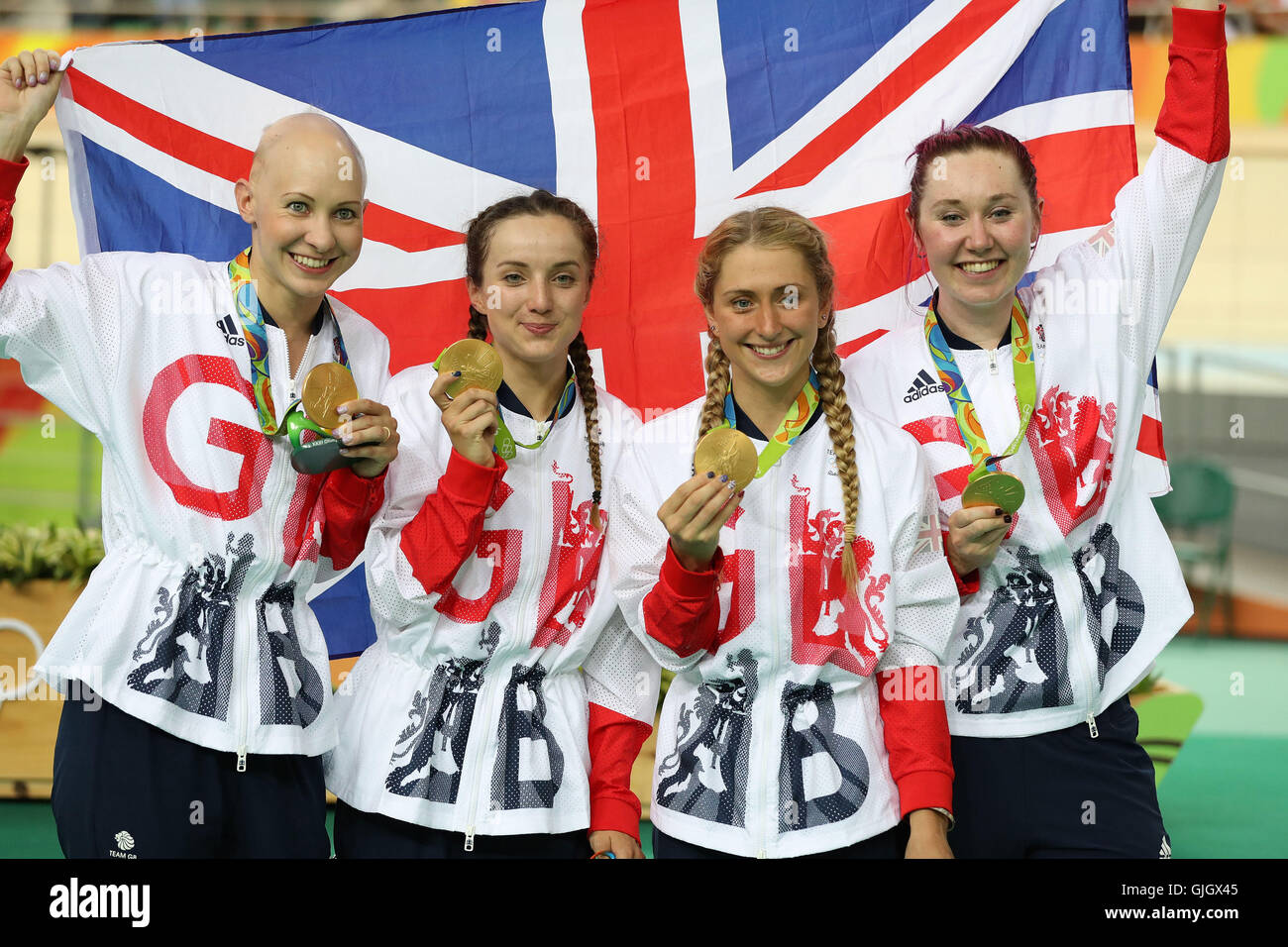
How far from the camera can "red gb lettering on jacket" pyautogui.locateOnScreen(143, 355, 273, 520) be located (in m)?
2.72

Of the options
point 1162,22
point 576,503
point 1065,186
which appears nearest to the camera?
point 576,503

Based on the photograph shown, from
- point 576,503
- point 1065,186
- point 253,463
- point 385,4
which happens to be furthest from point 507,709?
point 385,4

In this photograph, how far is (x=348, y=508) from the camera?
9.25 feet

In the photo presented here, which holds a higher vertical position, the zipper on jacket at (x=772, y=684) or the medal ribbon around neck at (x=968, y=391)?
the medal ribbon around neck at (x=968, y=391)

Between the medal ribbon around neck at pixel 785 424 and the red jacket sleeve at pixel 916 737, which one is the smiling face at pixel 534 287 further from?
the red jacket sleeve at pixel 916 737

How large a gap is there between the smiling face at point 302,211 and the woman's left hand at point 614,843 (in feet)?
4.24

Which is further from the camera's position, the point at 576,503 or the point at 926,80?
the point at 926,80

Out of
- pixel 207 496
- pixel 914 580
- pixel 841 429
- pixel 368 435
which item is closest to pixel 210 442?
pixel 207 496

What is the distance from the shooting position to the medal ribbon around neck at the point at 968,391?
9.29 ft

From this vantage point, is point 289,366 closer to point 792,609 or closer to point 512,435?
point 512,435

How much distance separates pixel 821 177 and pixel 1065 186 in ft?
2.06

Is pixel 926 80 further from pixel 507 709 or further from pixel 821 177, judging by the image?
pixel 507 709

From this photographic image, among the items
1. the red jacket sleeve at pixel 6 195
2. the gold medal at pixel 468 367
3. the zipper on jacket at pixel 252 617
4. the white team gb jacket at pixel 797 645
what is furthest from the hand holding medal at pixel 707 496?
the red jacket sleeve at pixel 6 195

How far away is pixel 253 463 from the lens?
2756 millimetres
